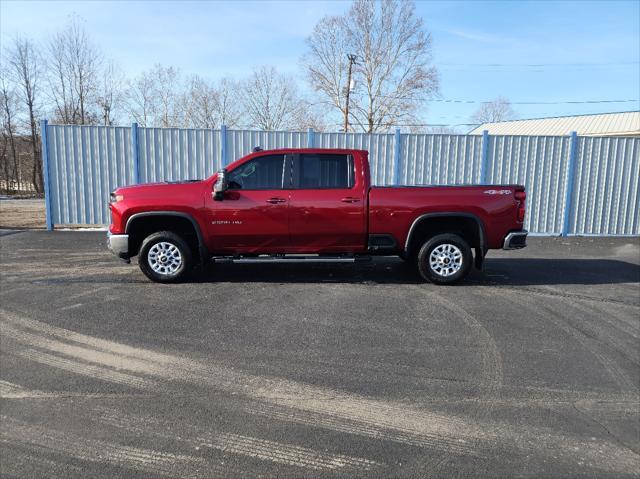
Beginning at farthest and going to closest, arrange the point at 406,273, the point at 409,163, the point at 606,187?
the point at 606,187 < the point at 409,163 < the point at 406,273

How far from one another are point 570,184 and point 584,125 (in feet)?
96.6

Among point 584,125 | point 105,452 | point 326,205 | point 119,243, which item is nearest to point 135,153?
point 119,243

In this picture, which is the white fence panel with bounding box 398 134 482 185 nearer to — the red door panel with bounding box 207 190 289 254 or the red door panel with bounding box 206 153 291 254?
the red door panel with bounding box 206 153 291 254

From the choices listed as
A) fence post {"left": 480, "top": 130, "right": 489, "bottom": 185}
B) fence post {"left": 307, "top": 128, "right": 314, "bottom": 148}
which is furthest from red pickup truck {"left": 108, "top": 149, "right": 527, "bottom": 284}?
fence post {"left": 480, "top": 130, "right": 489, "bottom": 185}

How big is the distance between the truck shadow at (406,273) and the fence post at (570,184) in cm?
388

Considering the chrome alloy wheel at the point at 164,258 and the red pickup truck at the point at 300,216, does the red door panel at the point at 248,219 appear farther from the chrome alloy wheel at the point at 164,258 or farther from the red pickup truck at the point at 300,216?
the chrome alloy wheel at the point at 164,258

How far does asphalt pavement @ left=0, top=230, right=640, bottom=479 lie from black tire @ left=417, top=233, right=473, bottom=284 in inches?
9.4

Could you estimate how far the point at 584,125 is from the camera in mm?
37156

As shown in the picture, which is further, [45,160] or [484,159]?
[484,159]

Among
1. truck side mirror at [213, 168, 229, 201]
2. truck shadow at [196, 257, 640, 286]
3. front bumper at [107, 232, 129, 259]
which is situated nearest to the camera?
truck side mirror at [213, 168, 229, 201]

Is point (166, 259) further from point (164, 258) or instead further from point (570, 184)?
point (570, 184)

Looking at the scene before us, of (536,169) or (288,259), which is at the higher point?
(536,169)

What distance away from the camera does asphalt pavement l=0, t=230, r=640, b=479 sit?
2.76m

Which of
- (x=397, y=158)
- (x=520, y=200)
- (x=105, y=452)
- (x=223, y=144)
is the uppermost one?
(x=223, y=144)
